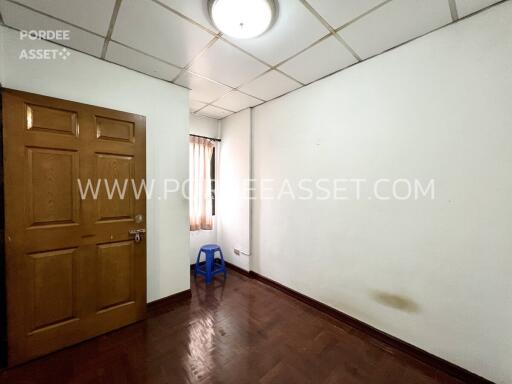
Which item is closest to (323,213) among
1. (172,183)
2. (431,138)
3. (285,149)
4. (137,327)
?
(285,149)

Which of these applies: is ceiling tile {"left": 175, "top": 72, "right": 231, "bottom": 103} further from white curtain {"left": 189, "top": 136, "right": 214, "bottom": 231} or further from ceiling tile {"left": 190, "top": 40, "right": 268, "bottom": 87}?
white curtain {"left": 189, "top": 136, "right": 214, "bottom": 231}

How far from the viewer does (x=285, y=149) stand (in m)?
2.94

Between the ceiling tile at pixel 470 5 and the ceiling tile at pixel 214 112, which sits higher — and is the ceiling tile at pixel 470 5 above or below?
below

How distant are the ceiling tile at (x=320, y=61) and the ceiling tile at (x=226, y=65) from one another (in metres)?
0.33

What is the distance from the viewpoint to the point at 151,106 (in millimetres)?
2486

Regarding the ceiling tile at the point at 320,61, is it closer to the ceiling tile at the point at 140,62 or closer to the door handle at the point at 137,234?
the ceiling tile at the point at 140,62

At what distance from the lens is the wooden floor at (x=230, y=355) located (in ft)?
5.32

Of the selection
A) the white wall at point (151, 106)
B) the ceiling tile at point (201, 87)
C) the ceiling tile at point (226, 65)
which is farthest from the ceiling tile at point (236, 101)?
the white wall at point (151, 106)

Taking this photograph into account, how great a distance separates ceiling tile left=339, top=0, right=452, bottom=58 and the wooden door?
224 centimetres

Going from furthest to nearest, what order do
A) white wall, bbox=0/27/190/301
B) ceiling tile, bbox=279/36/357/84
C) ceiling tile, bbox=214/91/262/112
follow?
ceiling tile, bbox=214/91/262/112
ceiling tile, bbox=279/36/357/84
white wall, bbox=0/27/190/301

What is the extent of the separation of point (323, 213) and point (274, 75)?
173cm

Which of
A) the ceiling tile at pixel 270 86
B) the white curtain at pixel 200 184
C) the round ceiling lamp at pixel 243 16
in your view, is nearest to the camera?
the round ceiling lamp at pixel 243 16

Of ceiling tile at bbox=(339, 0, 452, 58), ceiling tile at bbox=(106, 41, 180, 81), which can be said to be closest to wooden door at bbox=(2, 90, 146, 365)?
ceiling tile at bbox=(106, 41, 180, 81)

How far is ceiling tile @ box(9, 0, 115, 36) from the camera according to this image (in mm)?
1476
